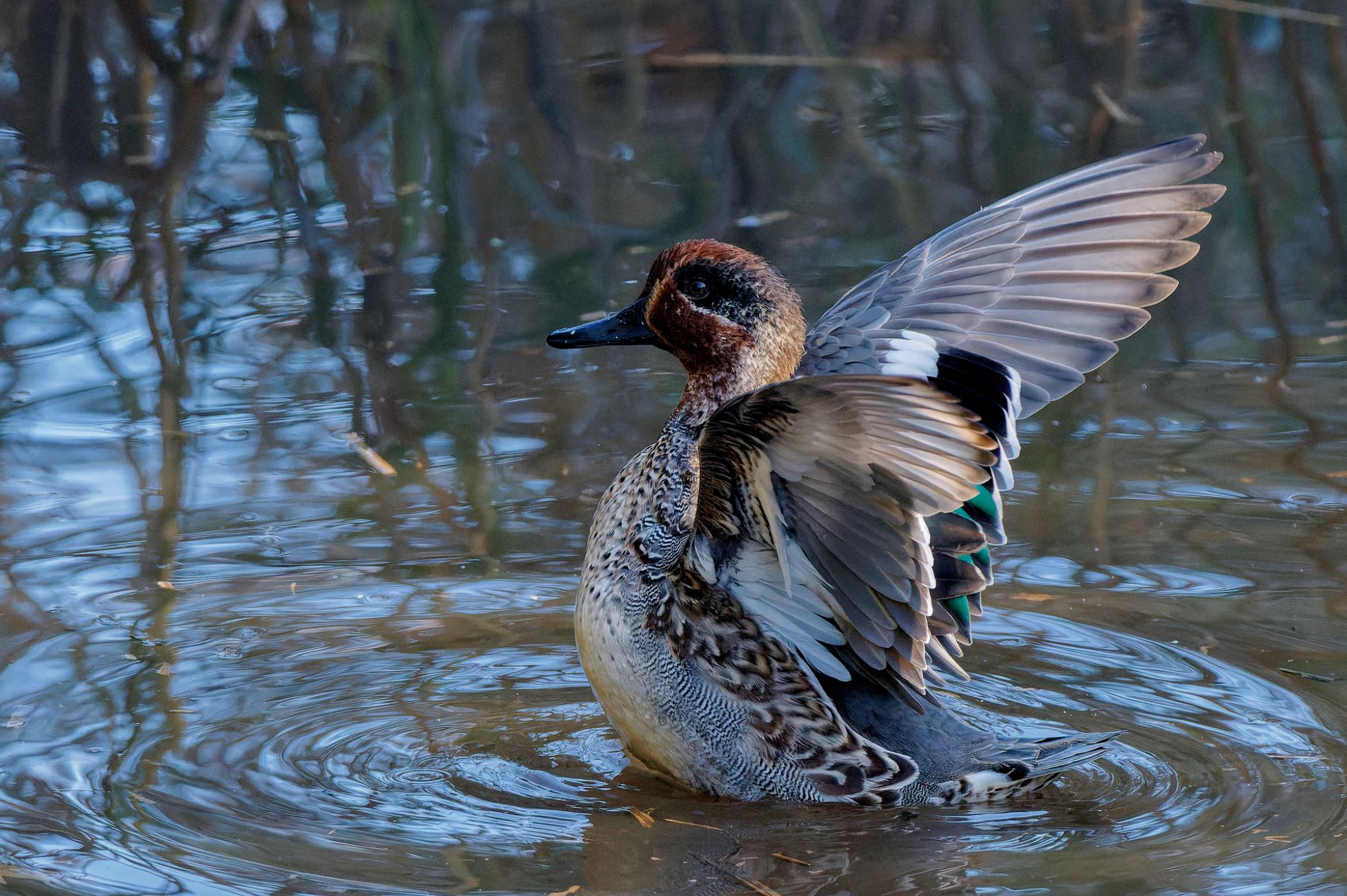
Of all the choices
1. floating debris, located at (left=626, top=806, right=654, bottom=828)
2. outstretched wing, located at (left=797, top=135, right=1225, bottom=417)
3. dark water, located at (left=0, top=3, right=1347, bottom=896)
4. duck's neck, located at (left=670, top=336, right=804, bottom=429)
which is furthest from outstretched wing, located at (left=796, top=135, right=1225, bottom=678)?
floating debris, located at (left=626, top=806, right=654, bottom=828)

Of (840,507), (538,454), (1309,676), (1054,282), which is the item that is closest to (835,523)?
(840,507)

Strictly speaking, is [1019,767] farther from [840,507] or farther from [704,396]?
[704,396]

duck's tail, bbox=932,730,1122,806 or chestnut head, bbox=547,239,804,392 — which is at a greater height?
chestnut head, bbox=547,239,804,392

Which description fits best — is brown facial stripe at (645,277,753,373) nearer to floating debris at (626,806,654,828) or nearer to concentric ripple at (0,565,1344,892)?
concentric ripple at (0,565,1344,892)

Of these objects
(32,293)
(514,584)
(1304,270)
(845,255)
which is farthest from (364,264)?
(1304,270)

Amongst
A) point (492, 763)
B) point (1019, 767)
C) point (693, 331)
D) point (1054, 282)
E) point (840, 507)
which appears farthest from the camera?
point (693, 331)

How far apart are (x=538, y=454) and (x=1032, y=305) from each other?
85.1 inches

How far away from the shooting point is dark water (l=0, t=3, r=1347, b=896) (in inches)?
142

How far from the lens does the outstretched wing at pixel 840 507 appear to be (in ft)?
10.2

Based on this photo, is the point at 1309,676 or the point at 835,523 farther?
the point at 1309,676

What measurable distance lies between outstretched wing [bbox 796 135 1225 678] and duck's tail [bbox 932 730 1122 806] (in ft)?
1.09

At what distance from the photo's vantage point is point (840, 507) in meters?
3.46

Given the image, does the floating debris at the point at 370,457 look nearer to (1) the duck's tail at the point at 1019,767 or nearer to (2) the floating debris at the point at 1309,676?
(1) the duck's tail at the point at 1019,767

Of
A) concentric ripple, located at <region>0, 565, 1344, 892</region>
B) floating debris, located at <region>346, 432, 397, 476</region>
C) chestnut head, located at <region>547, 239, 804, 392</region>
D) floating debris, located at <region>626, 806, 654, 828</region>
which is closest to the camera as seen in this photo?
concentric ripple, located at <region>0, 565, 1344, 892</region>
